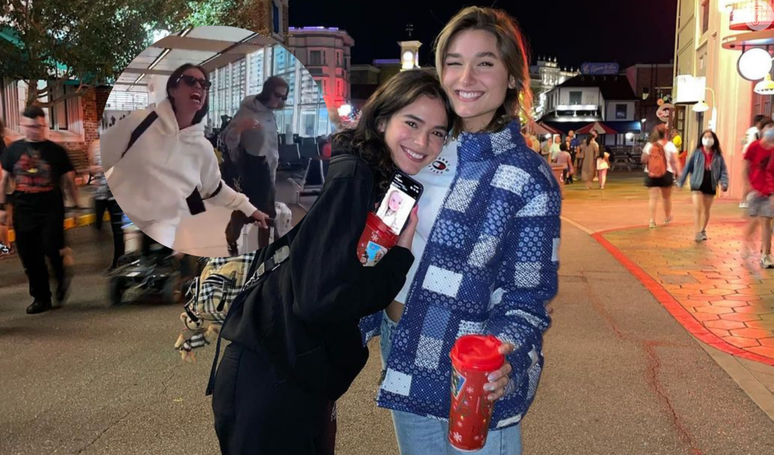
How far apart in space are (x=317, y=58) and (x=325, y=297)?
7401 cm

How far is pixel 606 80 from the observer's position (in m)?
74.7

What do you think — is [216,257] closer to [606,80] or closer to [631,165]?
[631,165]

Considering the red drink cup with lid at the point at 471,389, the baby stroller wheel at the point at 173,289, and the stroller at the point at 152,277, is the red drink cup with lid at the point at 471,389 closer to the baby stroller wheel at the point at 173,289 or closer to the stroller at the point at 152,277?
the stroller at the point at 152,277

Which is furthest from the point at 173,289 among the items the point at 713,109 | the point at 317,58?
the point at 317,58

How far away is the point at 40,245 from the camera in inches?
275

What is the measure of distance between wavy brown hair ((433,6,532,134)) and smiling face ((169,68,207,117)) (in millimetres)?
714

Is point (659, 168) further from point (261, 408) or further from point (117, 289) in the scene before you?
point (261, 408)

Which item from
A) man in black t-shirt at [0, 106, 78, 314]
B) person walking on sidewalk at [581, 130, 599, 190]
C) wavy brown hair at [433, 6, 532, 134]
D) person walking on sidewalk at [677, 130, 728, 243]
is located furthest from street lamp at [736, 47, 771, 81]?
wavy brown hair at [433, 6, 532, 134]

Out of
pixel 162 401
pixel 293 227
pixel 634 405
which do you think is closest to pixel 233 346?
pixel 293 227

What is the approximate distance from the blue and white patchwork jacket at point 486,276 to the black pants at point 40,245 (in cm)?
608

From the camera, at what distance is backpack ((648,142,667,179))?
1175 centimetres

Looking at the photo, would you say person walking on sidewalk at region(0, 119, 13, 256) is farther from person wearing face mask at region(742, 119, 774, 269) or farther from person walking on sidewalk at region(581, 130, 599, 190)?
person walking on sidewalk at region(581, 130, 599, 190)

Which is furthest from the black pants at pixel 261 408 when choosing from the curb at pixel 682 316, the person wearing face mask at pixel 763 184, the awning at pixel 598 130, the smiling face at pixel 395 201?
the awning at pixel 598 130

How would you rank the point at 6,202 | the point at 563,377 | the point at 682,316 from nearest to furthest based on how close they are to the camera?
1. the point at 563,377
2. the point at 682,316
3. the point at 6,202
